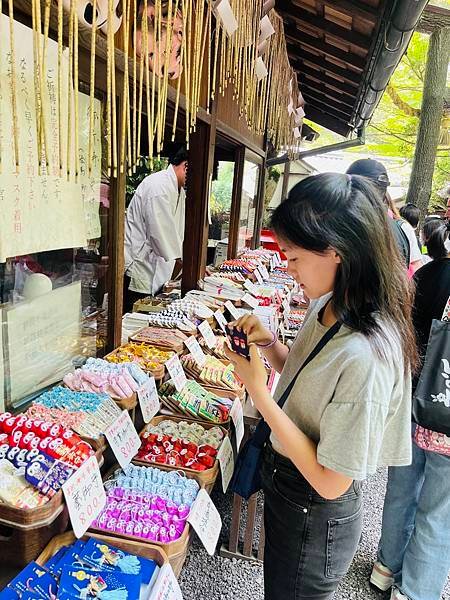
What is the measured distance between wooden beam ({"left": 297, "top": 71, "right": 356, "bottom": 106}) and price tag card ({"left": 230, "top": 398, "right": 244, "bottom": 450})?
5.44 metres

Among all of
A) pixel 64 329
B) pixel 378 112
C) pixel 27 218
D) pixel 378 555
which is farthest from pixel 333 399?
pixel 378 112

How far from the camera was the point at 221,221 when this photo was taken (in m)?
6.12

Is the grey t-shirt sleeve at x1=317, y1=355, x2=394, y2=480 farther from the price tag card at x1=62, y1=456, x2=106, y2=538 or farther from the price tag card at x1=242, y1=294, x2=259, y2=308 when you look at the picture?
the price tag card at x1=242, y1=294, x2=259, y2=308

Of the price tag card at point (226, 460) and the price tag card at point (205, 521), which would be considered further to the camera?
the price tag card at point (226, 460)

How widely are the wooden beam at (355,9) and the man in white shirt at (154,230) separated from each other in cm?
170

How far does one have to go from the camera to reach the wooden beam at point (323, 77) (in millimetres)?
6562

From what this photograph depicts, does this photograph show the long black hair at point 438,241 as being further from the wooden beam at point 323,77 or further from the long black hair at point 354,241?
the wooden beam at point 323,77

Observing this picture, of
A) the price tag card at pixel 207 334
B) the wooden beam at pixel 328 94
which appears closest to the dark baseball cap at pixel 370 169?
the price tag card at pixel 207 334

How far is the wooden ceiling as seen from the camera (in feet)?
12.7

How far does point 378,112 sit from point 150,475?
52.3 ft

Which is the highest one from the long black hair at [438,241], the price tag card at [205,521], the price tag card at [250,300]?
the long black hair at [438,241]

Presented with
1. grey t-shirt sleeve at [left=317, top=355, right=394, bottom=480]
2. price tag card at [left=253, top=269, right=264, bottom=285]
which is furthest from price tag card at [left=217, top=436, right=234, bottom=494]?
price tag card at [left=253, top=269, right=264, bottom=285]

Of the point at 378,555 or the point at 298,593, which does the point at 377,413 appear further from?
the point at 378,555

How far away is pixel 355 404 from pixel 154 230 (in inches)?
138
